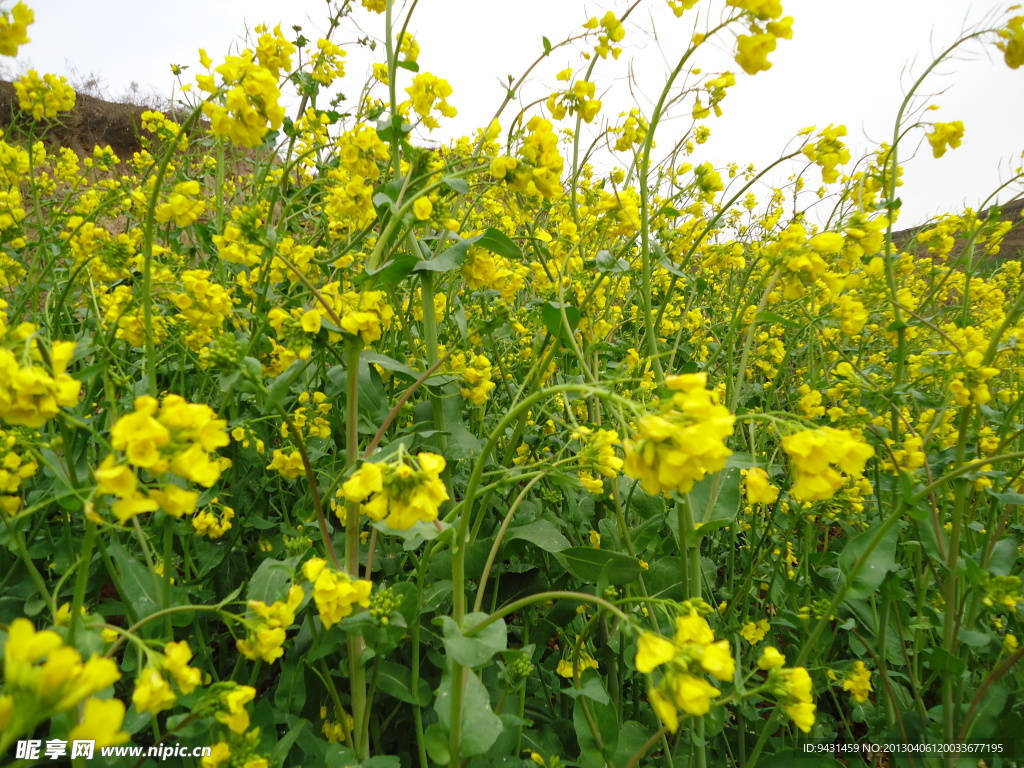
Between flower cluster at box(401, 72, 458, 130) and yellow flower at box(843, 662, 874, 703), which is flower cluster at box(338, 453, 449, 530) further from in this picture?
yellow flower at box(843, 662, 874, 703)

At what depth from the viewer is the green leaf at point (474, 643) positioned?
103 centimetres

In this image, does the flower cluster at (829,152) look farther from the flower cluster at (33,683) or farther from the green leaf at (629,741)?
the flower cluster at (33,683)

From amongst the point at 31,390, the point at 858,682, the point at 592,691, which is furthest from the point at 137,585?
the point at 858,682

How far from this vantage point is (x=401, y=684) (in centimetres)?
154

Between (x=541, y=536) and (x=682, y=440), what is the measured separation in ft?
2.92

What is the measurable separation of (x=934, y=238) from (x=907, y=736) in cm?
227

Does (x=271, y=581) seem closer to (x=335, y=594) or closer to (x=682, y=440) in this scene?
(x=335, y=594)

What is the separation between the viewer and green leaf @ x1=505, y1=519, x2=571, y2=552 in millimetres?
Result: 1568

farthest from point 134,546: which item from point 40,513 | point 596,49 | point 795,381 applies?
point 795,381

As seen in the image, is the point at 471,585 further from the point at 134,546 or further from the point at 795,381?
the point at 795,381

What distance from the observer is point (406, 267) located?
4.81ft

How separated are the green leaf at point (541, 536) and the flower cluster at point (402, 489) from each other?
64 centimetres

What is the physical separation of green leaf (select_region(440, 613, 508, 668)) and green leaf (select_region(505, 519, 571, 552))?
1.49 ft

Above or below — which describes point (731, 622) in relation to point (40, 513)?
below
